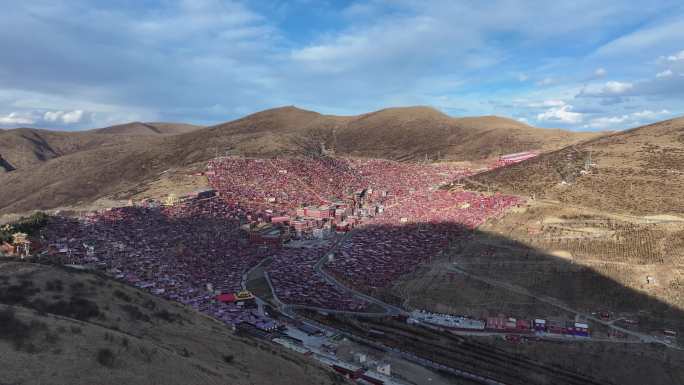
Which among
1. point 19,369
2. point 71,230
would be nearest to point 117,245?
point 71,230

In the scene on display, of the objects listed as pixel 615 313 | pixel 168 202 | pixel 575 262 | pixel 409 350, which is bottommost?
pixel 409 350

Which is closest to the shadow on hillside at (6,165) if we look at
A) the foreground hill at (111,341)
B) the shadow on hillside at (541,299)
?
the shadow on hillside at (541,299)

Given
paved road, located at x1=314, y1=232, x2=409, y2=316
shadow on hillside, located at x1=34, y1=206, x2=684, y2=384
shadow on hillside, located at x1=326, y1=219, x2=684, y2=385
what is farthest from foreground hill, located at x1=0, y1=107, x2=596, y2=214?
shadow on hillside, located at x1=326, y1=219, x2=684, y2=385

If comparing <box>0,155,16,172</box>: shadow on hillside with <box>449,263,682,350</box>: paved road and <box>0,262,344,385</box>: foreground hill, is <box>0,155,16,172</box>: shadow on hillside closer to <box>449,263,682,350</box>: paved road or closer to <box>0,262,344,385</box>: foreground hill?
<box>0,262,344,385</box>: foreground hill

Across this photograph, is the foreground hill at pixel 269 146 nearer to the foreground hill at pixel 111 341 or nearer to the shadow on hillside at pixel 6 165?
the shadow on hillside at pixel 6 165

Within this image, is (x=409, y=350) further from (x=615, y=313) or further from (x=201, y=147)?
(x=201, y=147)
